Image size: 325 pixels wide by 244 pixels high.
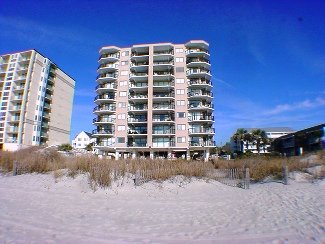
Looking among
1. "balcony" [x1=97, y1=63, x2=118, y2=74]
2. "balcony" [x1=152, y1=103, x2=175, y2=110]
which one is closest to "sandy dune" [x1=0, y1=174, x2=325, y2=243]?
"balcony" [x1=152, y1=103, x2=175, y2=110]

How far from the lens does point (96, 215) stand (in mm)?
8258

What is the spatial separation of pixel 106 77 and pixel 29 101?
79.3 feet

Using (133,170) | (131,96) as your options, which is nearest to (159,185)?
(133,170)

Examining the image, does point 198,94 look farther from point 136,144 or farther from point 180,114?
point 136,144

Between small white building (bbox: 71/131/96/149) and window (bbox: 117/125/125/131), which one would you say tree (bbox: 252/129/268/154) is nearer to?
window (bbox: 117/125/125/131)

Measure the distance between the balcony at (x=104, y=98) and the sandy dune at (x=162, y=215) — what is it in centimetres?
3974

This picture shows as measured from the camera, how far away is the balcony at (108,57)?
2174 inches

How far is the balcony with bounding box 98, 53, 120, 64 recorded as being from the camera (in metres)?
55.2

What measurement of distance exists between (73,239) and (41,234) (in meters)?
0.97

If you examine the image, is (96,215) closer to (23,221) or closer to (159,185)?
(23,221)

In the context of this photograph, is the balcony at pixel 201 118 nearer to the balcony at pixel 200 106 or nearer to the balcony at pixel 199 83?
the balcony at pixel 200 106

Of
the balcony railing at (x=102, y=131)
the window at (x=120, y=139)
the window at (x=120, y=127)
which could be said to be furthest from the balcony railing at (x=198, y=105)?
the balcony railing at (x=102, y=131)

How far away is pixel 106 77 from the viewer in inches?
2119

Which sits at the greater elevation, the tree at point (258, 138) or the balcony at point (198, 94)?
the balcony at point (198, 94)
